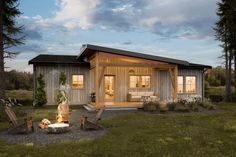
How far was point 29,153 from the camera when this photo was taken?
7.35 metres

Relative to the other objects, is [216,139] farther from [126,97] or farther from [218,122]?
[126,97]

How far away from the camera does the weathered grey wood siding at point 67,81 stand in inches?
816

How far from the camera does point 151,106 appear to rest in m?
17.3

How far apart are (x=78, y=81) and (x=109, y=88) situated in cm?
232

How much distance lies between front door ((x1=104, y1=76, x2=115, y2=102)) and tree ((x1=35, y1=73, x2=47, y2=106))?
4355 mm

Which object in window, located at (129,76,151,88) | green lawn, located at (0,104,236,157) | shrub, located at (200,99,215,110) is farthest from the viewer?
window, located at (129,76,151,88)

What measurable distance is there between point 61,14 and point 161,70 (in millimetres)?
8526

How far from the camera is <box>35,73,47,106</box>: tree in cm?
1995

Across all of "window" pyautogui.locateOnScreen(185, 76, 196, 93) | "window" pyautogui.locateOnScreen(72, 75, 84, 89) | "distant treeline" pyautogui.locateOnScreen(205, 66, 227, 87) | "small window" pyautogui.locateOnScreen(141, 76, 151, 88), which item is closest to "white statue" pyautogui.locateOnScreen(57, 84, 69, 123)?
"window" pyautogui.locateOnScreen(72, 75, 84, 89)

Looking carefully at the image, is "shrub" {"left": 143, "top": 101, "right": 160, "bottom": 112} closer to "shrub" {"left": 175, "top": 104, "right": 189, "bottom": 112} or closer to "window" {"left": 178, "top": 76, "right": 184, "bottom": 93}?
"shrub" {"left": 175, "top": 104, "right": 189, "bottom": 112}

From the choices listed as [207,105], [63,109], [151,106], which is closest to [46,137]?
[63,109]

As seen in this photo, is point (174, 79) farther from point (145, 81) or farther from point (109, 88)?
point (109, 88)

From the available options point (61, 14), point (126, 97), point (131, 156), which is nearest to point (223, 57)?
point (126, 97)

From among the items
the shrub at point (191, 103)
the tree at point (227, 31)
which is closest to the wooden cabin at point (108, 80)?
the shrub at point (191, 103)
